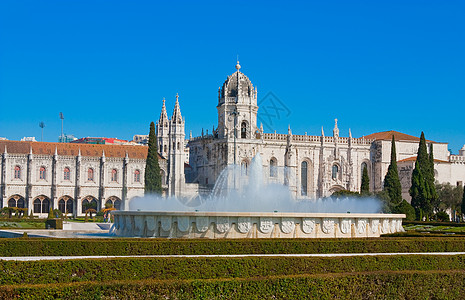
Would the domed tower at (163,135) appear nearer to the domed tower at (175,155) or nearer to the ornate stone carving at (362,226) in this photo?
the domed tower at (175,155)

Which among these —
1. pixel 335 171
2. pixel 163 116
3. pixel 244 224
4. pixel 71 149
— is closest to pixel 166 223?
pixel 244 224

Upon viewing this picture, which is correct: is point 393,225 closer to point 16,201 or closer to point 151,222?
point 151,222

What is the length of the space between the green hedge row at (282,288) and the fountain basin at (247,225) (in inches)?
288

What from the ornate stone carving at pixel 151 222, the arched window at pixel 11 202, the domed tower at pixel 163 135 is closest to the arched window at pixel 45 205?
the arched window at pixel 11 202

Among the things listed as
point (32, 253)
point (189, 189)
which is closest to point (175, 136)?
point (189, 189)

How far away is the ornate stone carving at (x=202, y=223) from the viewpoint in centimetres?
2148

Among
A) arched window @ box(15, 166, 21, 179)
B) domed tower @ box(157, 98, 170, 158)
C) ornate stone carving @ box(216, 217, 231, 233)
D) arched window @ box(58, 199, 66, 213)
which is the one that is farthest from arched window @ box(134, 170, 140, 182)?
ornate stone carving @ box(216, 217, 231, 233)

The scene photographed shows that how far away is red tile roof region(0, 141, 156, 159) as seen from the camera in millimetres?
64250

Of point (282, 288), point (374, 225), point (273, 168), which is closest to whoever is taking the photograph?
→ point (282, 288)

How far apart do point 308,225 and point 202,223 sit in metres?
3.65

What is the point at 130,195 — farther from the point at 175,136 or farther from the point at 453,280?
the point at 453,280

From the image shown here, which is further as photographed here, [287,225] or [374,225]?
[374,225]

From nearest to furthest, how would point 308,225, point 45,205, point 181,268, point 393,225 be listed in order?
point 181,268, point 308,225, point 393,225, point 45,205

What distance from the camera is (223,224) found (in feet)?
70.1
